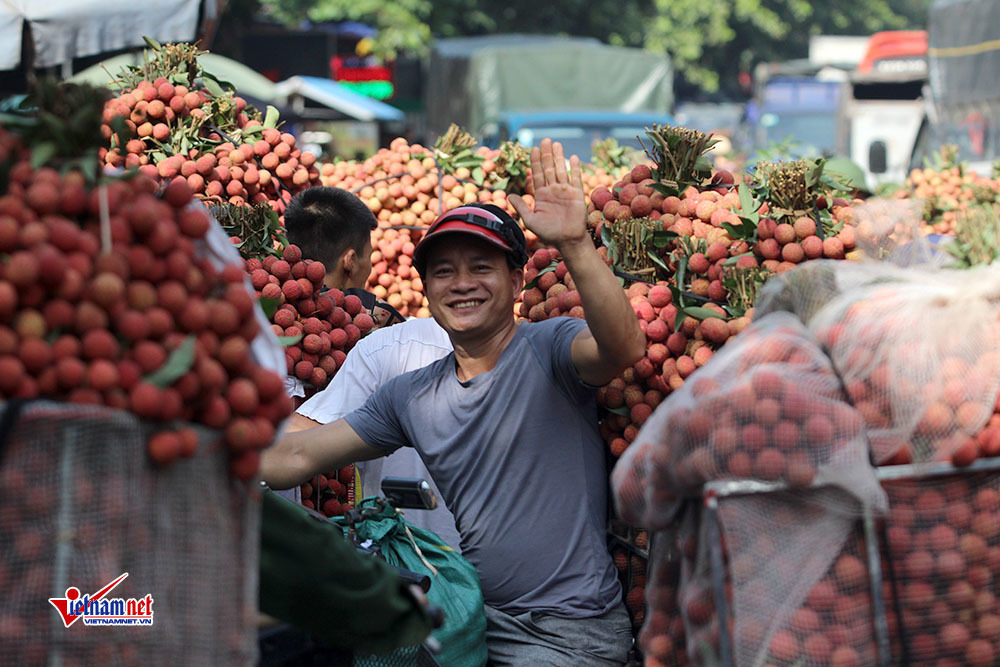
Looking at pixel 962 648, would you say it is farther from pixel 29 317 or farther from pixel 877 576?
pixel 29 317

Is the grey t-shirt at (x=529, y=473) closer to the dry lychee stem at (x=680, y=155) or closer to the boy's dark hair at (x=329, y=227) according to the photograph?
the dry lychee stem at (x=680, y=155)

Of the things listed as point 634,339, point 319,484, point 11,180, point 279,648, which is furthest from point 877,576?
point 319,484

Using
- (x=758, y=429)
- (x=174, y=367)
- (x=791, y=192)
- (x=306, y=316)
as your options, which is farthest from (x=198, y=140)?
(x=758, y=429)

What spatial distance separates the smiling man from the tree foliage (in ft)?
62.2

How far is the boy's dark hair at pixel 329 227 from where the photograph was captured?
421 centimetres

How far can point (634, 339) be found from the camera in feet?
8.55

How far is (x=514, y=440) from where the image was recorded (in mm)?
2840

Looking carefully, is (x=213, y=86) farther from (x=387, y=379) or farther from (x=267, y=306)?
(x=267, y=306)

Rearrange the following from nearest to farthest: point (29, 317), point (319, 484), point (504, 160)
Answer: point (29, 317) < point (319, 484) < point (504, 160)

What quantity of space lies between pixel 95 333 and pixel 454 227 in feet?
4.55

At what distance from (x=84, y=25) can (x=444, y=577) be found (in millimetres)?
4885

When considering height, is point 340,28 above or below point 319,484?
above

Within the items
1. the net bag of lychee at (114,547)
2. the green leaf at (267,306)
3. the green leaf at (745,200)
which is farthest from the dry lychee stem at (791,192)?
the net bag of lychee at (114,547)

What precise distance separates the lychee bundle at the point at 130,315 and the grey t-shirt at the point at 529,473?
108 centimetres
